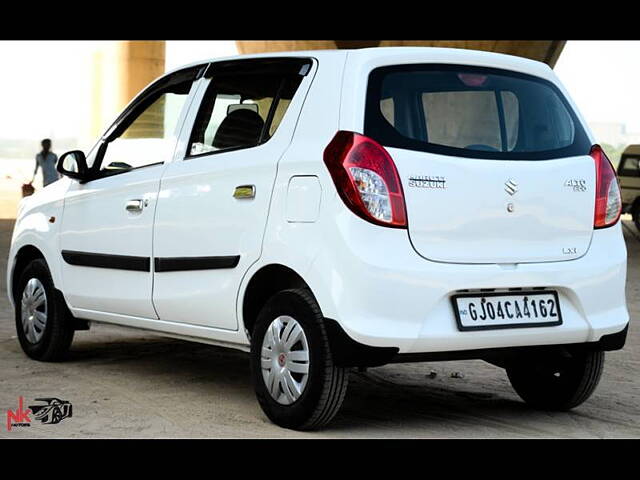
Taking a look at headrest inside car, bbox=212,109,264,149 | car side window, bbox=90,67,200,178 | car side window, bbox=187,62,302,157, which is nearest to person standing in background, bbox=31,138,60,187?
car side window, bbox=90,67,200,178

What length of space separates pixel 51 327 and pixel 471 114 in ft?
10.7

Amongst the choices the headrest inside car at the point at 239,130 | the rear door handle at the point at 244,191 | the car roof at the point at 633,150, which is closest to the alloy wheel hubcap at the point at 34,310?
the headrest inside car at the point at 239,130

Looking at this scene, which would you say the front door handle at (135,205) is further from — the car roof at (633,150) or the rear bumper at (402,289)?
the car roof at (633,150)

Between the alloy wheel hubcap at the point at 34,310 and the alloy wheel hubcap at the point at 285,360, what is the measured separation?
7.91 feet

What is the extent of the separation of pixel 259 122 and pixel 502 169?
121 centimetres

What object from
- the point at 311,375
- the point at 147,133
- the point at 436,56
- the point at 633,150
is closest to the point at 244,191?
the point at 311,375

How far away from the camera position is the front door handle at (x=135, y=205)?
680 cm

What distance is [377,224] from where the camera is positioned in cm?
542

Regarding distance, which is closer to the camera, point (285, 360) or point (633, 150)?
point (285, 360)

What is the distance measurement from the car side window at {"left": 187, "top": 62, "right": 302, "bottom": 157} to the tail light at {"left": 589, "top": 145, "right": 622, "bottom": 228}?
146 cm

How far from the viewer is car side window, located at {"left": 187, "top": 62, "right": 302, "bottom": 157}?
20.1 feet

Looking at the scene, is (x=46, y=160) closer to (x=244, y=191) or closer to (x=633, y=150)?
(x=633, y=150)
